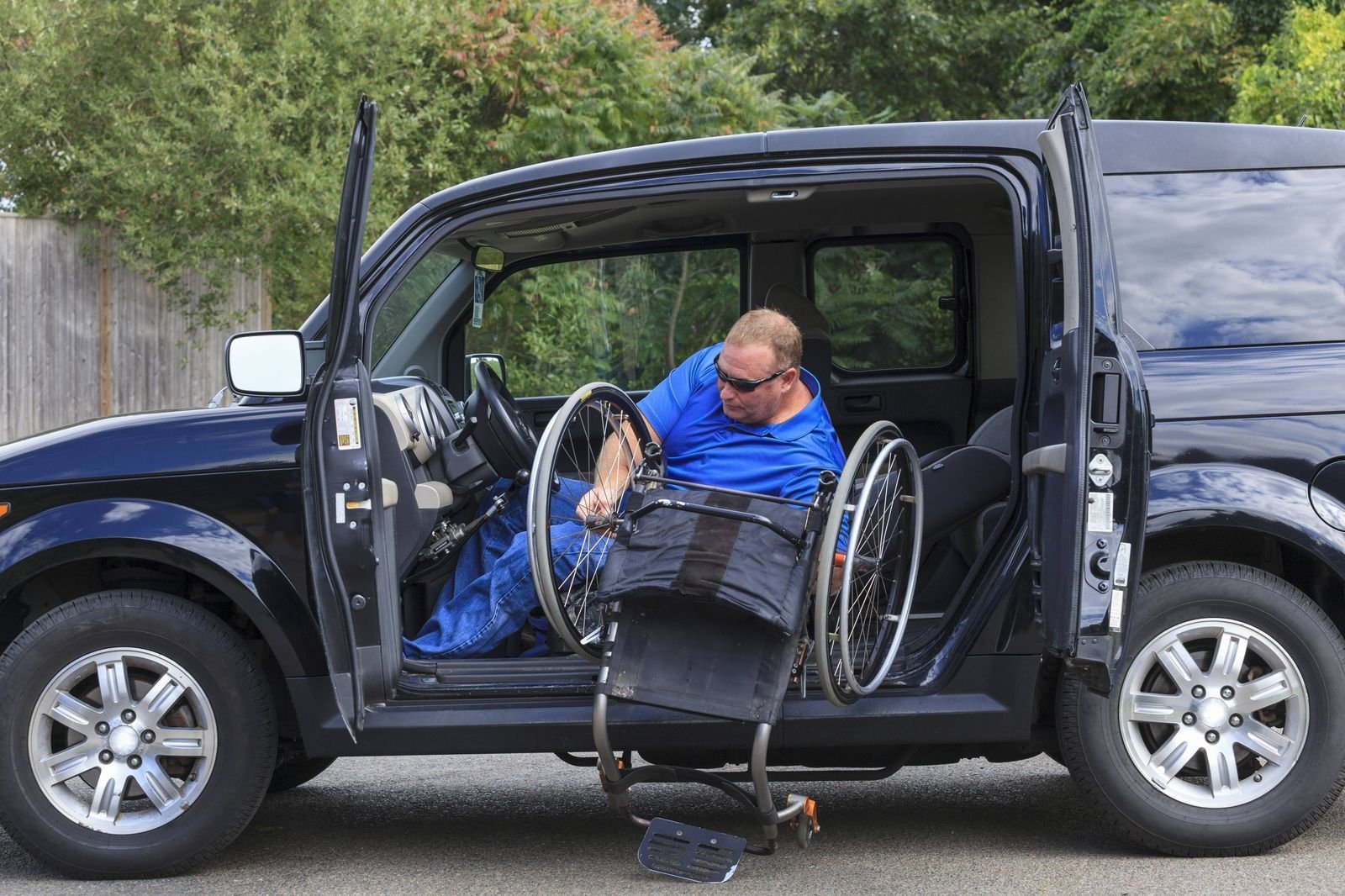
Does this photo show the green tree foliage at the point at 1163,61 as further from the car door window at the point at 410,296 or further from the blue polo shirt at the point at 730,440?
the blue polo shirt at the point at 730,440

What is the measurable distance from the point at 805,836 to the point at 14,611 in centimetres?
237

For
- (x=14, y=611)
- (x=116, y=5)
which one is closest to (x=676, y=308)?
(x=14, y=611)

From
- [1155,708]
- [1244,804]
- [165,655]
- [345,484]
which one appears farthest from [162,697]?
[1244,804]

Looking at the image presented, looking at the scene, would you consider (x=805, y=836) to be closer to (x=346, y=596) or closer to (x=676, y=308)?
(x=346, y=596)

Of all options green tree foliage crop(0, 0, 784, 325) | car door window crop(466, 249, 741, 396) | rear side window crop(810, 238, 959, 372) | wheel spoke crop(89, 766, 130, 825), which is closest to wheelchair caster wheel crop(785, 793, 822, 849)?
wheel spoke crop(89, 766, 130, 825)

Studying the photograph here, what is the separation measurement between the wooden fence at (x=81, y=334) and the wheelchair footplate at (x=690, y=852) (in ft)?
30.0

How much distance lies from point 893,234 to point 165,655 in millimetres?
2962

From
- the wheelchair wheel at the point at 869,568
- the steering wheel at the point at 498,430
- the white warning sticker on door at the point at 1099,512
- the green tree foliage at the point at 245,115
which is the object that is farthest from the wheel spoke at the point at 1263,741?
the green tree foliage at the point at 245,115

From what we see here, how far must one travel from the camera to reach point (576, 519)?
417cm

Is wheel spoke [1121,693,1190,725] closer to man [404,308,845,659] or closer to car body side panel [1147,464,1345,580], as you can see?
car body side panel [1147,464,1345,580]

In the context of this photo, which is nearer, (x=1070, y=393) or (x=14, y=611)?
(x=1070, y=393)

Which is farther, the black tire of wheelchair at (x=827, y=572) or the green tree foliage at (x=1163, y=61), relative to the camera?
the green tree foliage at (x=1163, y=61)

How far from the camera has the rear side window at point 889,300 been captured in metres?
5.53

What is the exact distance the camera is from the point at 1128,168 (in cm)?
426
